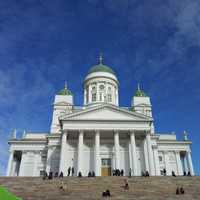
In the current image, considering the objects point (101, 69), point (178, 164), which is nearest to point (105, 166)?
point (178, 164)

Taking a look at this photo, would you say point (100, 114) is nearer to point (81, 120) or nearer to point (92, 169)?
point (81, 120)

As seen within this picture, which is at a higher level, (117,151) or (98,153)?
(117,151)

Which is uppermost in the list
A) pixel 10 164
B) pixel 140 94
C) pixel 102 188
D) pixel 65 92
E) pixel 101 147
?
pixel 65 92

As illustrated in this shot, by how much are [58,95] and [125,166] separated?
2018 centimetres

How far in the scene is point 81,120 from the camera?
34.6 m

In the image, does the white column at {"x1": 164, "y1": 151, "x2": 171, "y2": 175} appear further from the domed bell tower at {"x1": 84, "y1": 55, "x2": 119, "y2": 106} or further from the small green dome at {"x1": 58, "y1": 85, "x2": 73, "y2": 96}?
the small green dome at {"x1": 58, "y1": 85, "x2": 73, "y2": 96}

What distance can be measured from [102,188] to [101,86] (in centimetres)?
3036

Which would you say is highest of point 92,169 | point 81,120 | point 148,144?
point 81,120

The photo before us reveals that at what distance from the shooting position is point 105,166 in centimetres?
3541

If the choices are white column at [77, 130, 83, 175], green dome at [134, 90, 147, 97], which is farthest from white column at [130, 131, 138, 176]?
green dome at [134, 90, 147, 97]

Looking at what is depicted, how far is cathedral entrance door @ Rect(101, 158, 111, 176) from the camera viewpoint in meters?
34.6

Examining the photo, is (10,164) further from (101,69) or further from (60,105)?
(101,69)

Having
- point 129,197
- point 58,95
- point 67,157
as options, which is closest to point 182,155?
point 67,157

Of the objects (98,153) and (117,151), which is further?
(117,151)
